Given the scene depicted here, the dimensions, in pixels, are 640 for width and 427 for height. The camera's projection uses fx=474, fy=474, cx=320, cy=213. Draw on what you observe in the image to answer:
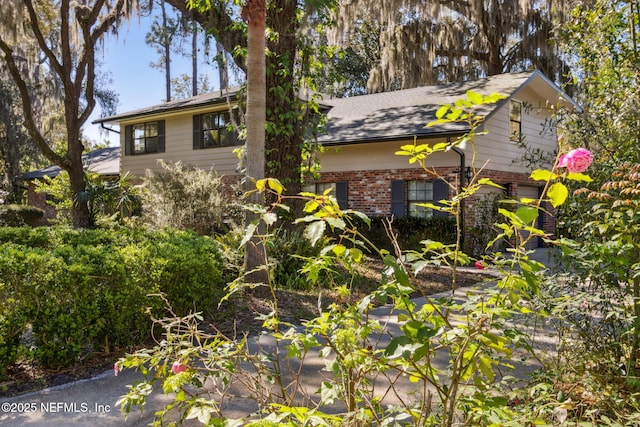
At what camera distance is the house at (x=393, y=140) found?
12.8 metres

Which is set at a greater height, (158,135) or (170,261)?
(158,135)

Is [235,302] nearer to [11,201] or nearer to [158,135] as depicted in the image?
[158,135]

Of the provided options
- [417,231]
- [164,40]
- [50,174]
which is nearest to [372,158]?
[417,231]

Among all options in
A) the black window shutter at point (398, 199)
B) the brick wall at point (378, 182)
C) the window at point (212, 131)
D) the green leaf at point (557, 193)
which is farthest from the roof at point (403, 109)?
the green leaf at point (557, 193)

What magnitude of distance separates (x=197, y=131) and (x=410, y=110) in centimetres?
761

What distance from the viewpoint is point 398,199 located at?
13.5 meters

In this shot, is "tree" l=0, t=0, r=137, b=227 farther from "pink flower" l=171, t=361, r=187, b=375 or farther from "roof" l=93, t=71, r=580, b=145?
"pink flower" l=171, t=361, r=187, b=375

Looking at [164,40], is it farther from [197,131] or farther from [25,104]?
[25,104]

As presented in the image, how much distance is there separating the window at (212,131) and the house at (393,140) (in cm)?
4

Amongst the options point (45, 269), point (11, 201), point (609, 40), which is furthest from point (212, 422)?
point (11, 201)

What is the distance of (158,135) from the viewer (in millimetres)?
18438

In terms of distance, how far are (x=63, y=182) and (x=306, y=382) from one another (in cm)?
1604

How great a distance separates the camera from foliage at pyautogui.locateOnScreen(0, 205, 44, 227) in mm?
18094

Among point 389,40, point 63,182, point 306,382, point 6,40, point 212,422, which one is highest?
point 389,40
